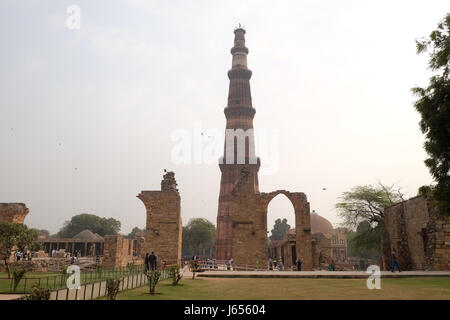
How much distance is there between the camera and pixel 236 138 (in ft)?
125

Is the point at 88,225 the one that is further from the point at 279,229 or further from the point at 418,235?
the point at 418,235

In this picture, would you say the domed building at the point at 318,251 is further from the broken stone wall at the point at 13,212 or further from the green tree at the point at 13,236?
the broken stone wall at the point at 13,212

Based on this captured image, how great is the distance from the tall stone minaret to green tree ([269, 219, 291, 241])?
35.1 meters

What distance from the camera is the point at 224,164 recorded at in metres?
38.3

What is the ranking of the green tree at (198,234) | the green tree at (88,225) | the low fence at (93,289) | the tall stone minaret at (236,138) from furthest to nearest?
the green tree at (88,225) → the green tree at (198,234) → the tall stone minaret at (236,138) → the low fence at (93,289)

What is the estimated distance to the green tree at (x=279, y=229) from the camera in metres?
69.6

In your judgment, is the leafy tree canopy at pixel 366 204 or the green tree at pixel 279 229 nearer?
the leafy tree canopy at pixel 366 204

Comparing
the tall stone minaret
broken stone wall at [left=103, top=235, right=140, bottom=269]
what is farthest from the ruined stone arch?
the tall stone minaret

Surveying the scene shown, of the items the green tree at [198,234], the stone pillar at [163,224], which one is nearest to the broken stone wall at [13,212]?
the stone pillar at [163,224]

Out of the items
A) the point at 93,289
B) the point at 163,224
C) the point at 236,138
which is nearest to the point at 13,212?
the point at 163,224

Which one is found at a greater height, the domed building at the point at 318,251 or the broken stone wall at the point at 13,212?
the broken stone wall at the point at 13,212

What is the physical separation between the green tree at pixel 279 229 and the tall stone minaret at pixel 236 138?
3511 centimetres

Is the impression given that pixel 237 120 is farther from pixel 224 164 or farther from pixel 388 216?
pixel 388 216
